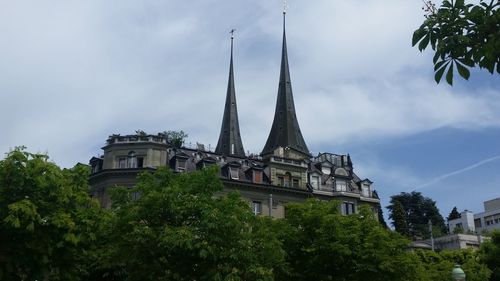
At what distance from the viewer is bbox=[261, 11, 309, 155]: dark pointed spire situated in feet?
245

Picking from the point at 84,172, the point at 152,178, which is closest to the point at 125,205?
the point at 152,178

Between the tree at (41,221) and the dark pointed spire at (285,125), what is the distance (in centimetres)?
5160

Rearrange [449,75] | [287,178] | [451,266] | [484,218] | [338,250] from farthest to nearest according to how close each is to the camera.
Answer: [484,218]
[287,178]
[451,266]
[338,250]
[449,75]

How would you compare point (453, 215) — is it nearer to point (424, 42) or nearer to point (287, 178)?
point (287, 178)

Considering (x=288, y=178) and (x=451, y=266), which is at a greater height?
(x=288, y=178)

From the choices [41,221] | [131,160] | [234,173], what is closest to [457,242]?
[234,173]

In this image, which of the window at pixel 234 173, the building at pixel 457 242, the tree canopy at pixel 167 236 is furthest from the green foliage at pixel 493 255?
the building at pixel 457 242

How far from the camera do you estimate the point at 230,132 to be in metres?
79.6

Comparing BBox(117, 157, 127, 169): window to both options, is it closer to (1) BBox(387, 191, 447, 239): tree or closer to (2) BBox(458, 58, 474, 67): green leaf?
(2) BBox(458, 58, 474, 67): green leaf

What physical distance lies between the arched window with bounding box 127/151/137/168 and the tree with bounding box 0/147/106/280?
33.4 m

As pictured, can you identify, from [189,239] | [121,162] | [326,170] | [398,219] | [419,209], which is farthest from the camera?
[419,209]

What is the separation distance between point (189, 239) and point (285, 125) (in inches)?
2168

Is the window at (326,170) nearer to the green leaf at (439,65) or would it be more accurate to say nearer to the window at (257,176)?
the window at (257,176)

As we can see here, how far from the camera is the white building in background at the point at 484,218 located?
102 metres
